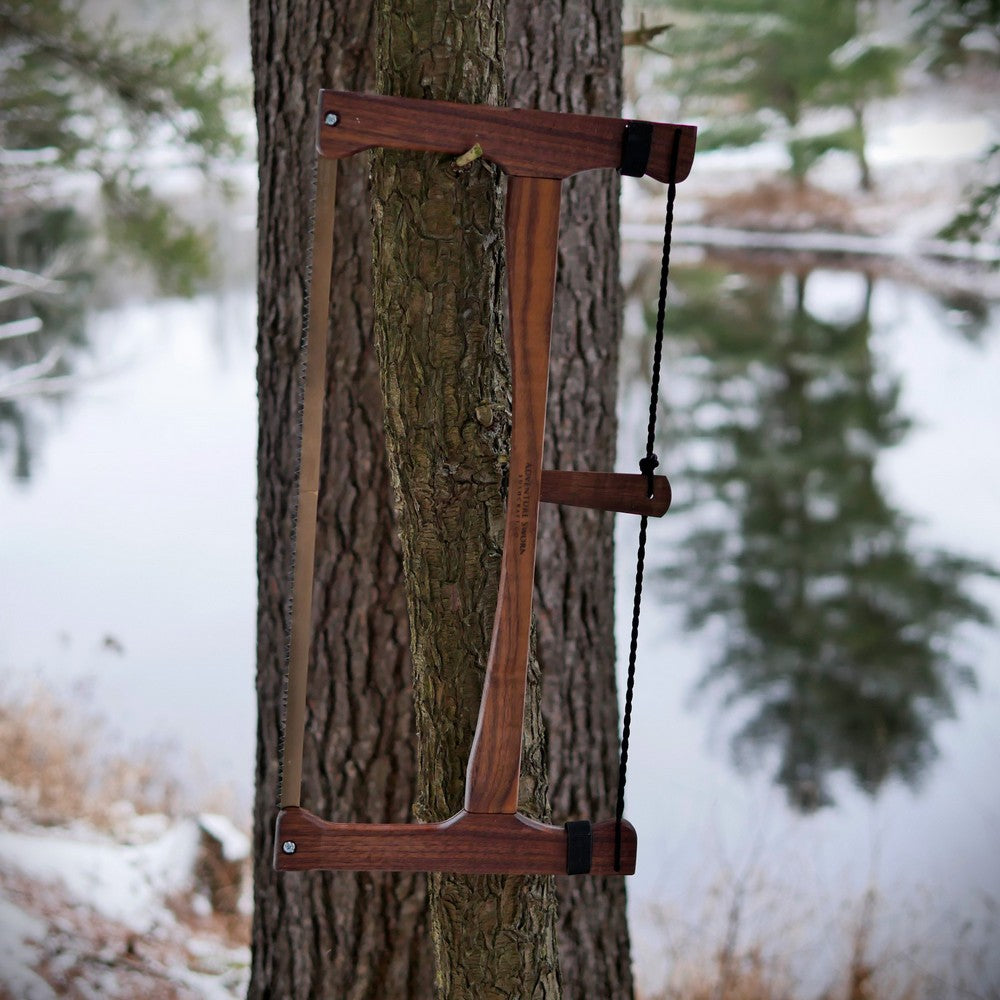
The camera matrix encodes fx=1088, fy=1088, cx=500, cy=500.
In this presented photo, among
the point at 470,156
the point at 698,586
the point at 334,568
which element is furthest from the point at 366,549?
the point at 698,586

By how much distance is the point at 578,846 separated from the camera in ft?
3.14

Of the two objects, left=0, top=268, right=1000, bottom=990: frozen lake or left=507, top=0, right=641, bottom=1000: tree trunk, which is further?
left=0, top=268, right=1000, bottom=990: frozen lake

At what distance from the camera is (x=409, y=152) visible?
94 cm

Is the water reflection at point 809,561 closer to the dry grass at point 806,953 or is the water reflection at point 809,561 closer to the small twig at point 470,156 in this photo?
the dry grass at point 806,953

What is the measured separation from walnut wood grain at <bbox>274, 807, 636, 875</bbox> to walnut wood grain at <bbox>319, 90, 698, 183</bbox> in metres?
0.56

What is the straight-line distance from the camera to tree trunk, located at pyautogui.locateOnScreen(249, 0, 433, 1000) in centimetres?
→ 141

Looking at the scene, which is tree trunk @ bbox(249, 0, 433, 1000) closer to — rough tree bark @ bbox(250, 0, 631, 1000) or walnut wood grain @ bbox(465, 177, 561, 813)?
rough tree bark @ bbox(250, 0, 631, 1000)

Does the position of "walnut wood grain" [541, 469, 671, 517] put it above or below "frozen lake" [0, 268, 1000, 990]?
above

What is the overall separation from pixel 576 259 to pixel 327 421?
16.3 inches

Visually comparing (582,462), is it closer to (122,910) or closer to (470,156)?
(470,156)

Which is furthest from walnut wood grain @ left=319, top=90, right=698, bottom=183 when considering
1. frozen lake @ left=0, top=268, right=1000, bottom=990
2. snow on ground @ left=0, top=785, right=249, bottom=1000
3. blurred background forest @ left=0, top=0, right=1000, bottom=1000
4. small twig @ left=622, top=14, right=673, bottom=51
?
frozen lake @ left=0, top=268, right=1000, bottom=990

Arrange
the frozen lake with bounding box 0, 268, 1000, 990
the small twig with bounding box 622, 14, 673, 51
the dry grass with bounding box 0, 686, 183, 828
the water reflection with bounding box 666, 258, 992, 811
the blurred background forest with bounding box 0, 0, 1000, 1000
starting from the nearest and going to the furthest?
the small twig with bounding box 622, 14, 673, 51
the blurred background forest with bounding box 0, 0, 1000, 1000
the dry grass with bounding box 0, 686, 183, 828
the frozen lake with bounding box 0, 268, 1000, 990
the water reflection with bounding box 666, 258, 992, 811

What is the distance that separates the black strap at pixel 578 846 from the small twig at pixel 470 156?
1.88ft

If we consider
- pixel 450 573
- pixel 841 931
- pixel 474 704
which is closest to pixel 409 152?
pixel 450 573
